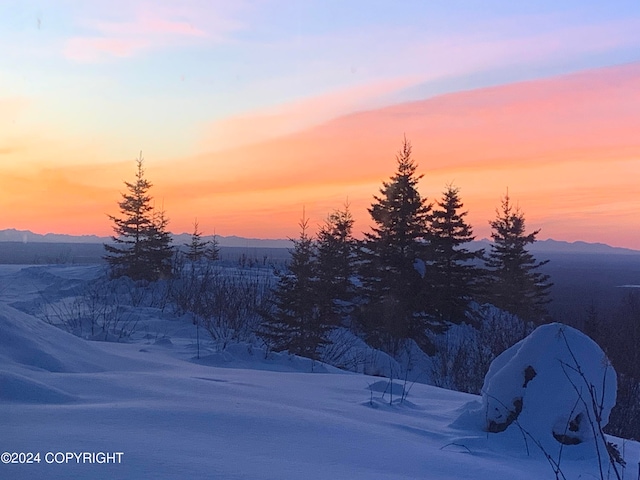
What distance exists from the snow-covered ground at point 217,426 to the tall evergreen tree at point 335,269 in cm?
979

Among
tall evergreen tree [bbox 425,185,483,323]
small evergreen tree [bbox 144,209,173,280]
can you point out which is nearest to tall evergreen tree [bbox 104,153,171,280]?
small evergreen tree [bbox 144,209,173,280]

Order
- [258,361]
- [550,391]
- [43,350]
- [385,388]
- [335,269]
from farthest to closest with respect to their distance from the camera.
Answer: [335,269]
[258,361]
[385,388]
[43,350]
[550,391]

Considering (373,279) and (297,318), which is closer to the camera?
(297,318)

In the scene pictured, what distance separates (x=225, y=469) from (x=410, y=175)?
18681 millimetres

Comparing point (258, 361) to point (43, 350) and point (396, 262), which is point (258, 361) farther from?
point (396, 262)

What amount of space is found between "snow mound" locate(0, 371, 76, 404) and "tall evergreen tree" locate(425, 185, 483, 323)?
17.0 metres

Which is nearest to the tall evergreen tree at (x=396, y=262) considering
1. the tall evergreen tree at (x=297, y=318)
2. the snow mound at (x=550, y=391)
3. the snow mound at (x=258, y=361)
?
the tall evergreen tree at (x=297, y=318)

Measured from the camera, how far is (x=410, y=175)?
20.5 metres

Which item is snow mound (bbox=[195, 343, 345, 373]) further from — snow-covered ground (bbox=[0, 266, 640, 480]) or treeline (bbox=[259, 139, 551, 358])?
treeline (bbox=[259, 139, 551, 358])

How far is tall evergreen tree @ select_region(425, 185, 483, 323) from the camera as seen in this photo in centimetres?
2034

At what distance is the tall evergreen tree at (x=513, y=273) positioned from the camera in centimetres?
2830

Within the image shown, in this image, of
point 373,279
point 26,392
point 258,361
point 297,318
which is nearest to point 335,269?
point 373,279

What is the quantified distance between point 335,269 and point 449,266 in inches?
206

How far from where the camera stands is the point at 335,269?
18938 mm
